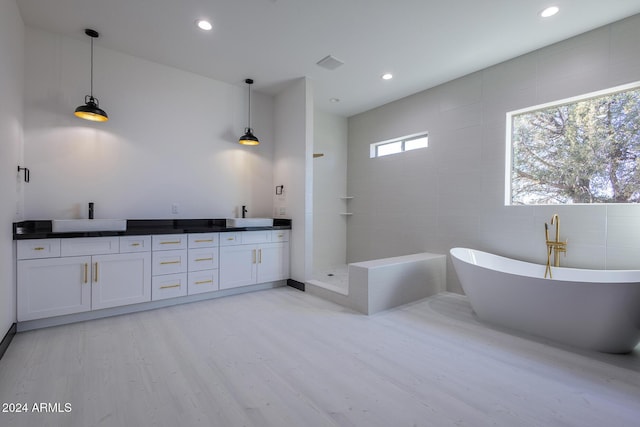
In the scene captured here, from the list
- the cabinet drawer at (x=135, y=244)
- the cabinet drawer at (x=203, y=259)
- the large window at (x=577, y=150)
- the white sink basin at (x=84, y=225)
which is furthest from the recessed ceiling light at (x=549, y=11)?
the white sink basin at (x=84, y=225)

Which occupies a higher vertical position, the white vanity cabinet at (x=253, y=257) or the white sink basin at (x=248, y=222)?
the white sink basin at (x=248, y=222)

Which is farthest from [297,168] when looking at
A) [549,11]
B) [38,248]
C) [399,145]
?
[549,11]

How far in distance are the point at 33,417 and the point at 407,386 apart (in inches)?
82.4

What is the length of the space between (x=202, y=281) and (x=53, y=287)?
1.31 m

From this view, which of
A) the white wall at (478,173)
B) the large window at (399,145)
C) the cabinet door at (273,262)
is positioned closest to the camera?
the white wall at (478,173)

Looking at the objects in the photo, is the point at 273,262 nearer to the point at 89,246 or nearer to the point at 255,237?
the point at 255,237

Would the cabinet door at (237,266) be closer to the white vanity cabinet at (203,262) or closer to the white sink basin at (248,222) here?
the white vanity cabinet at (203,262)

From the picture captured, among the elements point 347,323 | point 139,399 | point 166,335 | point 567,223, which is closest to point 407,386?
point 347,323

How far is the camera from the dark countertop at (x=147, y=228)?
2471mm

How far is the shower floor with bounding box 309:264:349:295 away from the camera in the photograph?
3608 mm

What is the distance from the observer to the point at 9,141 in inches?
92.2

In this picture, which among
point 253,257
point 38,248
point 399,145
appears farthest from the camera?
point 399,145

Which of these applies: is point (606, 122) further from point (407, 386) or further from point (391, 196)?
point (407, 386)

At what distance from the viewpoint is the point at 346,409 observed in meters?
1.56
